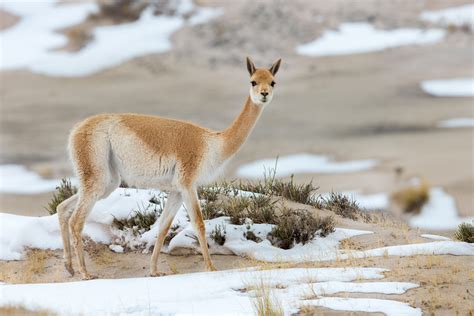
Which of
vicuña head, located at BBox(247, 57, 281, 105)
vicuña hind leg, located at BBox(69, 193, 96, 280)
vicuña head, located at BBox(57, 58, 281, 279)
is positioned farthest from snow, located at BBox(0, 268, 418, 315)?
vicuña head, located at BBox(247, 57, 281, 105)

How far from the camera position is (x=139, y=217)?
1368 centimetres

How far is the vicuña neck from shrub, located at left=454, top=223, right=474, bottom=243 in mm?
Answer: 4403

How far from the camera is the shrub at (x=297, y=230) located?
12.9 metres

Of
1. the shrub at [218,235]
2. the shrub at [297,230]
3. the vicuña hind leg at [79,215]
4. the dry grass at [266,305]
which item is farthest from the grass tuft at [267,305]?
the shrub at [297,230]

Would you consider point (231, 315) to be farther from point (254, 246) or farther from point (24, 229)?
point (24, 229)

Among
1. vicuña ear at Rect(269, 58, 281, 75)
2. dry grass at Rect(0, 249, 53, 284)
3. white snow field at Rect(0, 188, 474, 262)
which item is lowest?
dry grass at Rect(0, 249, 53, 284)

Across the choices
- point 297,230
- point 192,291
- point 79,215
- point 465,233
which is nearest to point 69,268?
point 79,215

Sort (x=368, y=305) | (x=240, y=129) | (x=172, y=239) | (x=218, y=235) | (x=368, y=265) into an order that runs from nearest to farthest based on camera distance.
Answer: (x=368, y=305), (x=368, y=265), (x=240, y=129), (x=218, y=235), (x=172, y=239)

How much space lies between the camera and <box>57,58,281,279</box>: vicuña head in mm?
11078

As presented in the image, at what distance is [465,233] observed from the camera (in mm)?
13180

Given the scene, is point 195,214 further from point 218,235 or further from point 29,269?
point 29,269

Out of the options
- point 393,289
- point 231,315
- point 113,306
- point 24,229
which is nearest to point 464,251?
point 393,289

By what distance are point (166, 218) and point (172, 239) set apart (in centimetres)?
145

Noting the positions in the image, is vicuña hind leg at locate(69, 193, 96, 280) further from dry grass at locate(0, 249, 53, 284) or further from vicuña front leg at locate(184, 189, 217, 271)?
dry grass at locate(0, 249, 53, 284)
